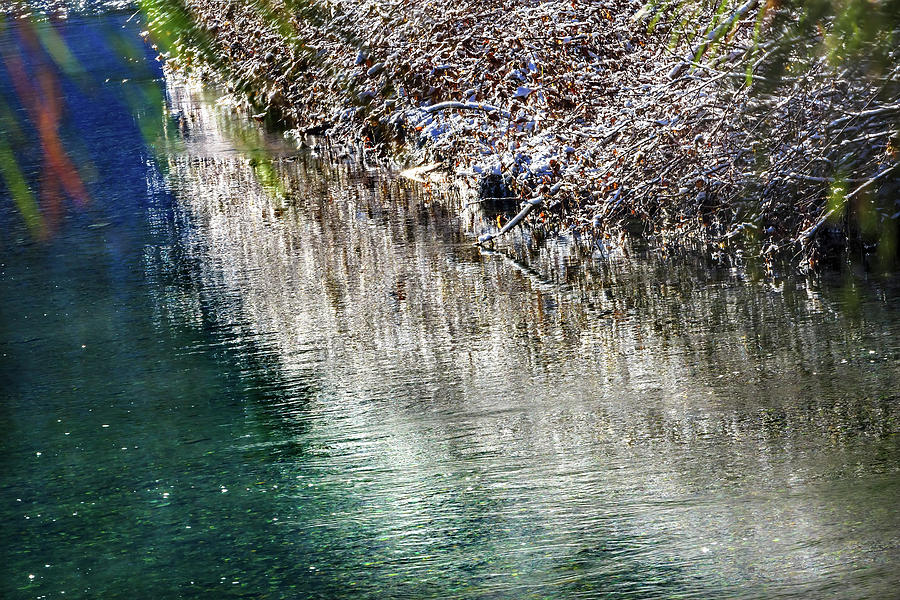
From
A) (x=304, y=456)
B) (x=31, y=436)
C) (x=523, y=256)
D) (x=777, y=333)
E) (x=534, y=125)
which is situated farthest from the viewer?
(x=534, y=125)

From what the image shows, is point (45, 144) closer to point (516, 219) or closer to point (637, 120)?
point (516, 219)

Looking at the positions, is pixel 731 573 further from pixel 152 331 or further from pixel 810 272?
pixel 152 331

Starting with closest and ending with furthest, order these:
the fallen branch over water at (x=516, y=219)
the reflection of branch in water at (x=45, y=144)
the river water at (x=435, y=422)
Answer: the river water at (x=435, y=422) < the fallen branch over water at (x=516, y=219) < the reflection of branch in water at (x=45, y=144)

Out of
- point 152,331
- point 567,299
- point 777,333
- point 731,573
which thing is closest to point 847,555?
point 731,573

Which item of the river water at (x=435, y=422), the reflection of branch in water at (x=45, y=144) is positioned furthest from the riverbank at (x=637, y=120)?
the reflection of branch in water at (x=45, y=144)

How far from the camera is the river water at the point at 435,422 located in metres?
6.38

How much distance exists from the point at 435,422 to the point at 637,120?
4.57m

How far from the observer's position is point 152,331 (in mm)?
10969

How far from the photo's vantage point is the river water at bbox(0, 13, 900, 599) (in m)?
6.38

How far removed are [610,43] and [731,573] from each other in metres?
9.43

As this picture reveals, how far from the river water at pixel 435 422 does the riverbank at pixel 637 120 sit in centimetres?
62

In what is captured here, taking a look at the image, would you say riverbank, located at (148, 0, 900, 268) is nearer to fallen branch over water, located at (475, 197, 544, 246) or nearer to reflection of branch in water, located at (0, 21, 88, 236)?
fallen branch over water, located at (475, 197, 544, 246)

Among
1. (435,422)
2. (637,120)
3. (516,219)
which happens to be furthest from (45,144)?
(435,422)

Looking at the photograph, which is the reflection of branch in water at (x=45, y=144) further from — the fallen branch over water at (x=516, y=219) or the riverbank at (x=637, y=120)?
the fallen branch over water at (x=516, y=219)
